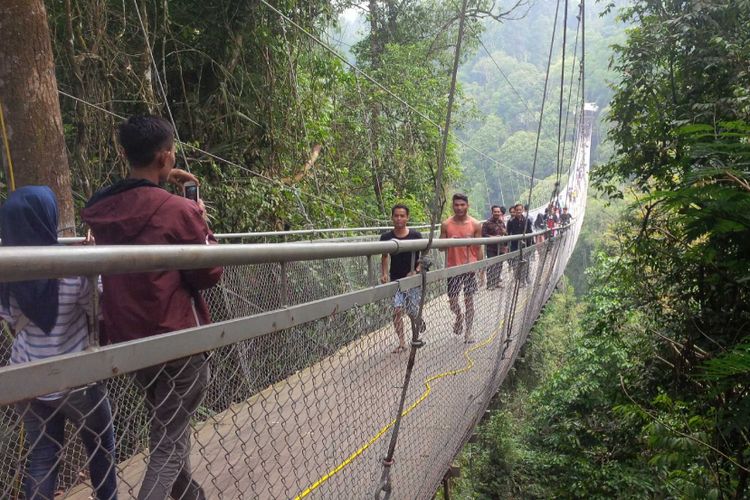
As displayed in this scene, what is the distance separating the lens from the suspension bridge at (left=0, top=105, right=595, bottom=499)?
628mm

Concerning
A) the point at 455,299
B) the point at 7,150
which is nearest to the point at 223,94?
the point at 7,150

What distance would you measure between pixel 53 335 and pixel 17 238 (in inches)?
6.9

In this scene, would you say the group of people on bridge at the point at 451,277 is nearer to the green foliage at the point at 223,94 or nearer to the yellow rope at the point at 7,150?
the yellow rope at the point at 7,150

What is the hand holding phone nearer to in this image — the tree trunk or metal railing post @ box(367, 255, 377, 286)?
metal railing post @ box(367, 255, 377, 286)

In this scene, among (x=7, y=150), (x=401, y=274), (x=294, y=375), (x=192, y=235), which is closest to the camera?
(x=192, y=235)

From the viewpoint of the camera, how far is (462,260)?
130 inches

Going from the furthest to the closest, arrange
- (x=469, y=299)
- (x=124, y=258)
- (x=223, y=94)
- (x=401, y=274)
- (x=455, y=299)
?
(x=223, y=94)
(x=401, y=274)
(x=469, y=299)
(x=455, y=299)
(x=124, y=258)

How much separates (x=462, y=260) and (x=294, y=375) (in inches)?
73.2

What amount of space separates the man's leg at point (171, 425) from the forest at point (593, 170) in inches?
28.3

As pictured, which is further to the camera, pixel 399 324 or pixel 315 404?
pixel 399 324

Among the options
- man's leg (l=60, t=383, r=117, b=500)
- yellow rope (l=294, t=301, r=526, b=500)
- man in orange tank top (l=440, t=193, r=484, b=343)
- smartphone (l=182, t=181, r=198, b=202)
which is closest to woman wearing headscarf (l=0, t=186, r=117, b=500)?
man's leg (l=60, t=383, r=117, b=500)

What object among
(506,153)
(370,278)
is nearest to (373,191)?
(370,278)

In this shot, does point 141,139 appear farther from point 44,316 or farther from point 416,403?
point 416,403

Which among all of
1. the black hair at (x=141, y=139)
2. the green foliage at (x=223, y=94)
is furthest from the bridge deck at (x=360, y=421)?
the green foliage at (x=223, y=94)
